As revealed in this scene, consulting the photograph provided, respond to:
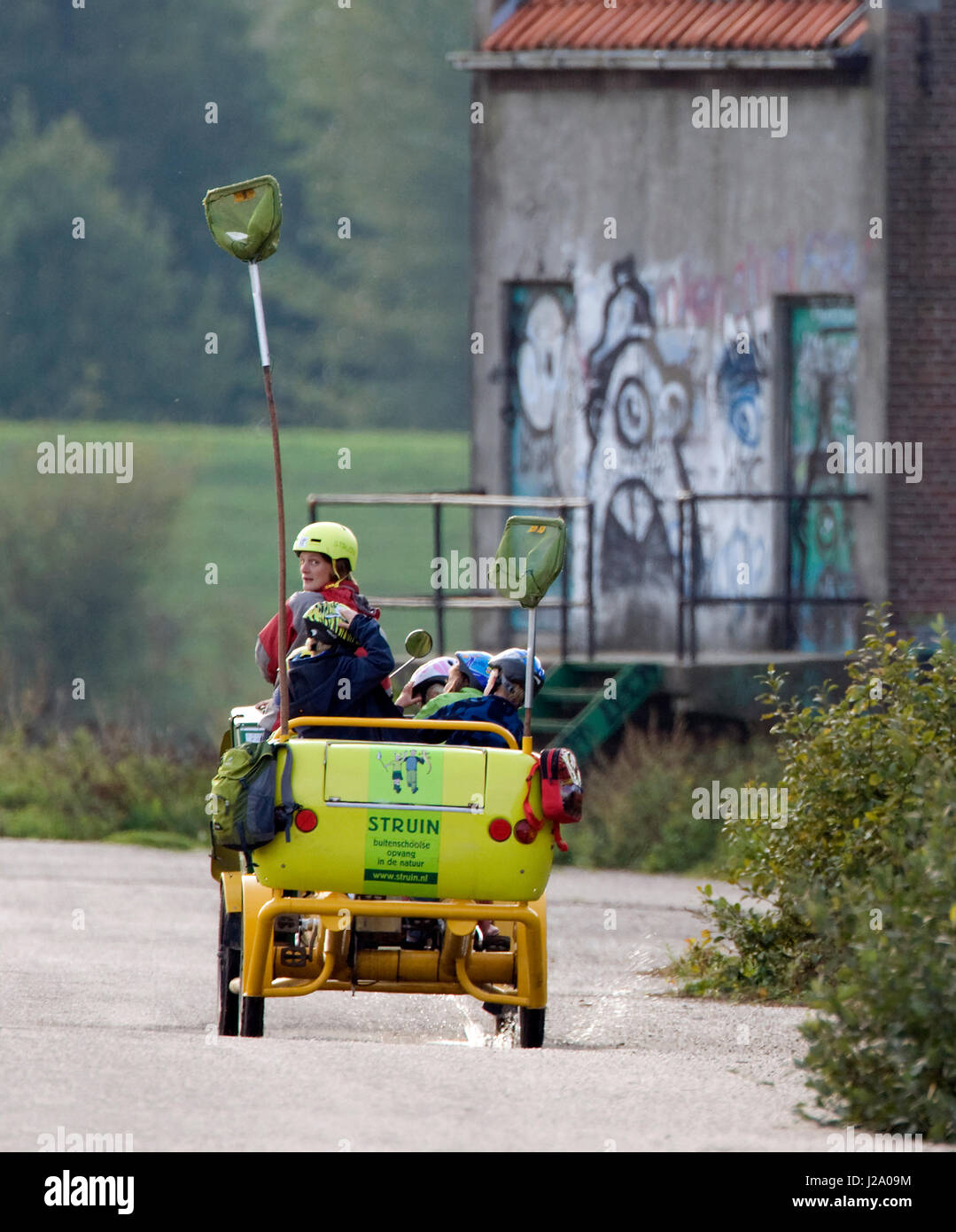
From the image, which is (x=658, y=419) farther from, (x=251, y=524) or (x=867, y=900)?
(x=251, y=524)

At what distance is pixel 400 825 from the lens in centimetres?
899

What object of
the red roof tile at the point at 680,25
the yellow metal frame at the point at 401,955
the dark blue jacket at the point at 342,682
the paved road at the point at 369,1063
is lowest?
the paved road at the point at 369,1063

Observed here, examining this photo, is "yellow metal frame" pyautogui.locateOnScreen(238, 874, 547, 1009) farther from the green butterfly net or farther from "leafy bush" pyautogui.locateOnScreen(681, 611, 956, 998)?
the green butterfly net

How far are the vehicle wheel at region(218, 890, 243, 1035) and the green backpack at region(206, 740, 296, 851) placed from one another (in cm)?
94

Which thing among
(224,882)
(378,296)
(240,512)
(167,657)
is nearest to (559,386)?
(224,882)

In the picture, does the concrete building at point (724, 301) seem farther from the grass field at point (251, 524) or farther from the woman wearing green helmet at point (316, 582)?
the grass field at point (251, 524)

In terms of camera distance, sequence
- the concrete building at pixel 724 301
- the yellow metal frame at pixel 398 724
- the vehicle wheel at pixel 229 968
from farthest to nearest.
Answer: the concrete building at pixel 724 301
the vehicle wheel at pixel 229 968
the yellow metal frame at pixel 398 724

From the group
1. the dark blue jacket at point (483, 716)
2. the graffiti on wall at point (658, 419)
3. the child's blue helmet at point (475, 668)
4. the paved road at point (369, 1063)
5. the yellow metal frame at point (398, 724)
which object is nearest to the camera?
the paved road at point (369, 1063)

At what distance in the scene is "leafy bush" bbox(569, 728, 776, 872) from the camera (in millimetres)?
17906

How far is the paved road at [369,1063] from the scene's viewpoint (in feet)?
23.9

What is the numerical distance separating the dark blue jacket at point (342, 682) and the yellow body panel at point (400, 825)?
1.36 ft

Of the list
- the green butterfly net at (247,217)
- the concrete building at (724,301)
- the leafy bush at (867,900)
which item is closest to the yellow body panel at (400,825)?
the leafy bush at (867,900)

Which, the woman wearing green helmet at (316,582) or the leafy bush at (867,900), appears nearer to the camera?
the leafy bush at (867,900)

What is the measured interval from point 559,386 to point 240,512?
38250 millimetres
